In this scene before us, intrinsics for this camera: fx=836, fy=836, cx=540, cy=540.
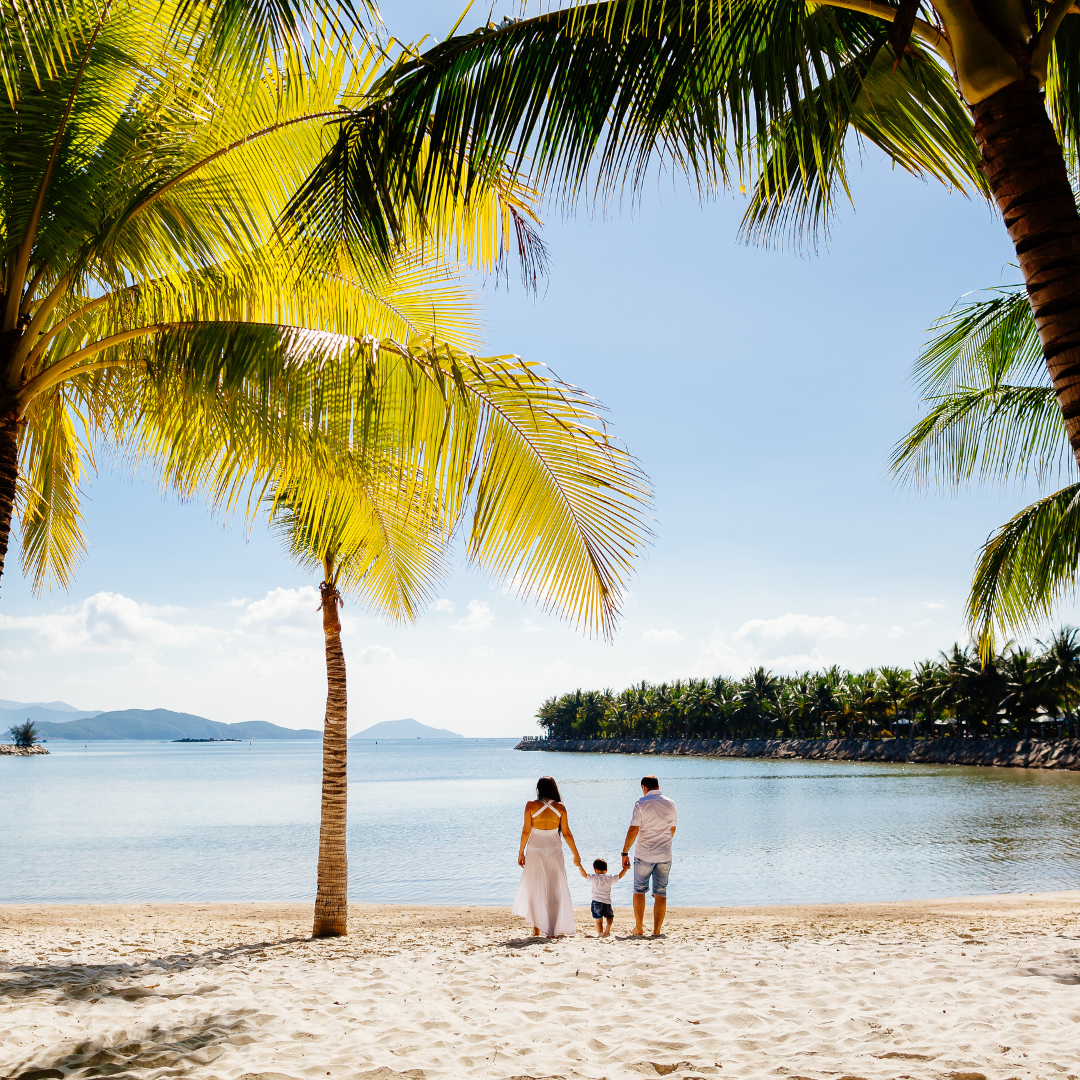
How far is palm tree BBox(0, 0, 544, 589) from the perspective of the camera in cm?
498

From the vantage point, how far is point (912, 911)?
13570mm

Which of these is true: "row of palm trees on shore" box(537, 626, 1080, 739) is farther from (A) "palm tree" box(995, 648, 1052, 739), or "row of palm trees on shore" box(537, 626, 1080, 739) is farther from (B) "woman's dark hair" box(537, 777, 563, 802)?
(B) "woman's dark hair" box(537, 777, 563, 802)

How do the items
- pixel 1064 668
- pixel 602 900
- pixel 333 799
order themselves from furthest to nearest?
pixel 1064 668 → pixel 333 799 → pixel 602 900

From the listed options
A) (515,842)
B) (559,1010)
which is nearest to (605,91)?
(559,1010)

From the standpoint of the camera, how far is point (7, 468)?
15.9ft

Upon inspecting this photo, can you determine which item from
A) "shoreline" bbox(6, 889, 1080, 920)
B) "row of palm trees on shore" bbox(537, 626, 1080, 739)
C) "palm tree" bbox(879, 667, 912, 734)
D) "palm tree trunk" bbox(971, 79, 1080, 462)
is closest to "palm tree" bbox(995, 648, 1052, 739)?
"row of palm trees on shore" bbox(537, 626, 1080, 739)

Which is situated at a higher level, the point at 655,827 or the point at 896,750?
the point at 655,827

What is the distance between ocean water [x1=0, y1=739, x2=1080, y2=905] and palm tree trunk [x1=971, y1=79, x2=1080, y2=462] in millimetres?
16387

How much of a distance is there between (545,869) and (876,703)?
8226 cm

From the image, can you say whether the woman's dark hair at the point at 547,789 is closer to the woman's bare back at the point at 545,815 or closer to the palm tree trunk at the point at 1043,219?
the woman's bare back at the point at 545,815

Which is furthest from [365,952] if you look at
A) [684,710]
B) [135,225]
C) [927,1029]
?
[684,710]

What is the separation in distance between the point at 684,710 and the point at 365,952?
113132 millimetres

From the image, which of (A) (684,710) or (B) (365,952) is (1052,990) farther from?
(A) (684,710)

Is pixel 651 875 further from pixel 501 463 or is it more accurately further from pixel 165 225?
pixel 165 225
